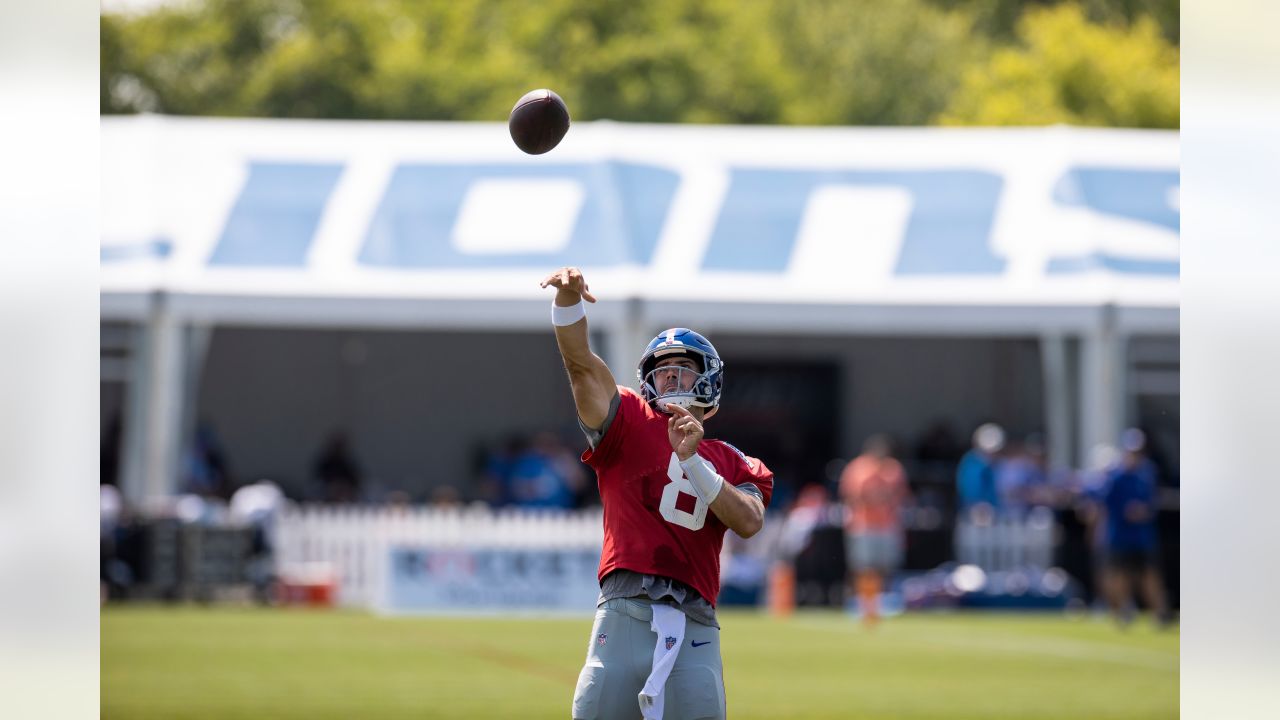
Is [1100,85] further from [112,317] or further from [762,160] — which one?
[112,317]

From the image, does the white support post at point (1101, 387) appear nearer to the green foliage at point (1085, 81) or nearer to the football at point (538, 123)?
the football at point (538, 123)

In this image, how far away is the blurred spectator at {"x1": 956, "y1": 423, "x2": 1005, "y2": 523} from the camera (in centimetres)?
2334

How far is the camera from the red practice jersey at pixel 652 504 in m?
5.79

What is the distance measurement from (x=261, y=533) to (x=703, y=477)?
1719 centimetres

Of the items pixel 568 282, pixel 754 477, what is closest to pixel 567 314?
pixel 568 282

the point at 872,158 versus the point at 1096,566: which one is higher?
the point at 872,158

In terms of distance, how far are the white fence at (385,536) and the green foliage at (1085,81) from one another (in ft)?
81.6

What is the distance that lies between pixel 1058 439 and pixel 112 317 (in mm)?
11814

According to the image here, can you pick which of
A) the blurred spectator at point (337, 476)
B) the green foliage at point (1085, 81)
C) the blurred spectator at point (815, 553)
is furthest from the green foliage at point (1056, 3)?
the blurred spectator at point (815, 553)

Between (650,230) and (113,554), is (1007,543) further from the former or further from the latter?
(113,554)

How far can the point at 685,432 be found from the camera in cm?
547

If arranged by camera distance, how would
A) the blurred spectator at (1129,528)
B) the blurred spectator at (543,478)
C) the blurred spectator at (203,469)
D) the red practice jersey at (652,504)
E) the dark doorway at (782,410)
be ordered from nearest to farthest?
the red practice jersey at (652,504)
the blurred spectator at (1129,528)
the blurred spectator at (203,469)
the blurred spectator at (543,478)
the dark doorway at (782,410)
